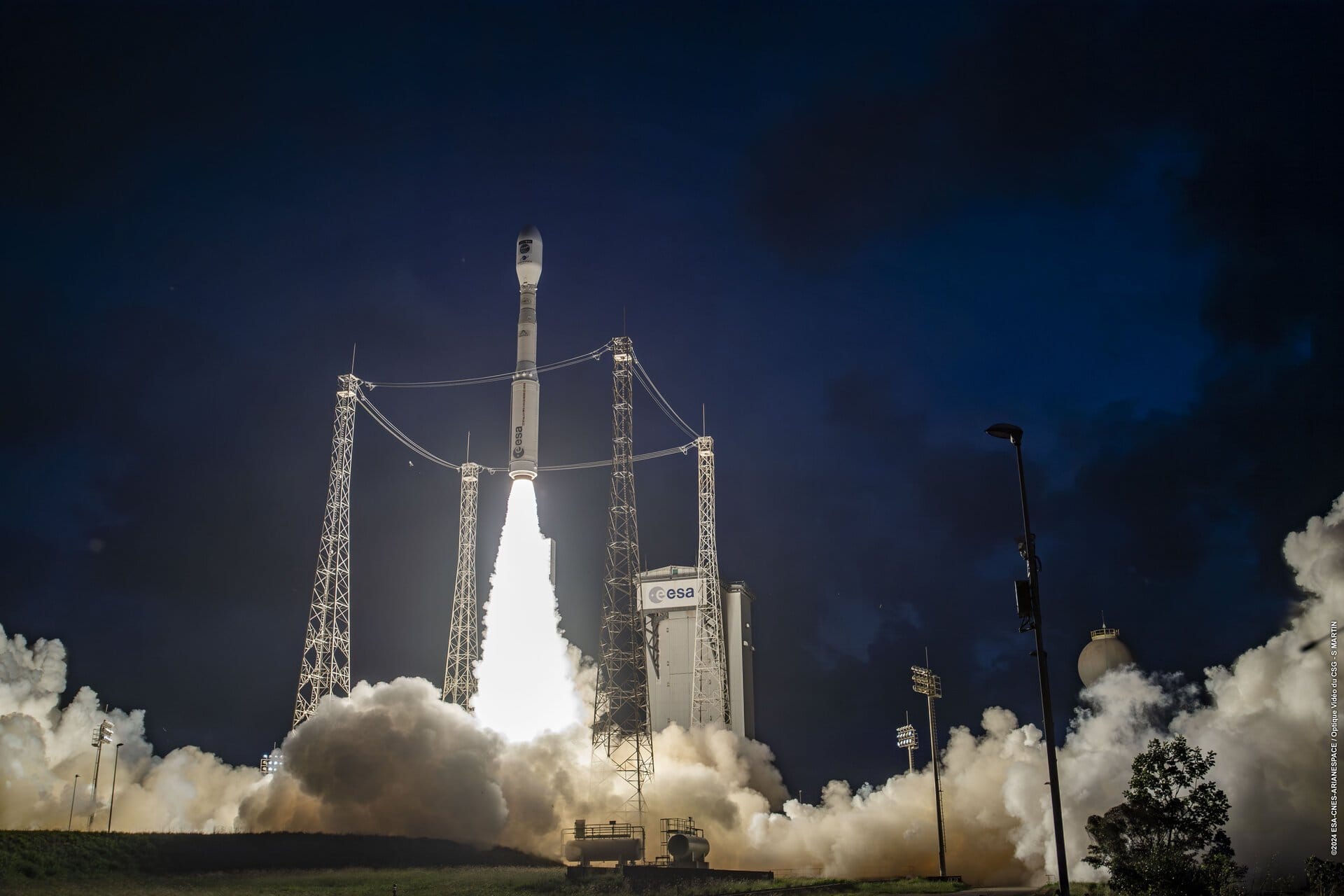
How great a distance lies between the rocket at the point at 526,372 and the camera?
6688cm

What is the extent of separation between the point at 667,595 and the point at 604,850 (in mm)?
40045

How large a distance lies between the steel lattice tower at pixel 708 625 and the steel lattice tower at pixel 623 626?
14091mm

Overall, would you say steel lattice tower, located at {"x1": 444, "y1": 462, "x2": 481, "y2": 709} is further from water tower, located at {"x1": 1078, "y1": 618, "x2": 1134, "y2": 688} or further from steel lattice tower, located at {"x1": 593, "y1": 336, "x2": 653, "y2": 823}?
water tower, located at {"x1": 1078, "y1": 618, "x2": 1134, "y2": 688}

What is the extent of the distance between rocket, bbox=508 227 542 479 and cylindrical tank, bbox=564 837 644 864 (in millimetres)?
21437

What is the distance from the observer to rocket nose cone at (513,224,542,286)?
71.7 meters

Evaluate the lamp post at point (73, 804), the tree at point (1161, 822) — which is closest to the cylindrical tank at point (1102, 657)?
the tree at point (1161, 822)

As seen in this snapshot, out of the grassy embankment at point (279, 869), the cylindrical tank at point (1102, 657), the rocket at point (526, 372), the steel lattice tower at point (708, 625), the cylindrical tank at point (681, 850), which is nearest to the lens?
the grassy embankment at point (279, 869)

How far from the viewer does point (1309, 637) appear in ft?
147

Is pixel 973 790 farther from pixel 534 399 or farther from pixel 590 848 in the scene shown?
pixel 534 399

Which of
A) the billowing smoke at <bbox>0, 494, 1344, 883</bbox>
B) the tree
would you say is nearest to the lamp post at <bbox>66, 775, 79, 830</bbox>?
the billowing smoke at <bbox>0, 494, 1344, 883</bbox>

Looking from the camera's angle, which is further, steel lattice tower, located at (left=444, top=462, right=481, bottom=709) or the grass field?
steel lattice tower, located at (left=444, top=462, right=481, bottom=709)

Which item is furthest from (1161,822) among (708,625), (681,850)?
(708,625)

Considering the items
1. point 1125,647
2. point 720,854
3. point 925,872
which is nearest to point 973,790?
point 925,872

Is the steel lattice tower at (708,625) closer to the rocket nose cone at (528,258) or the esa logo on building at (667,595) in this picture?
the esa logo on building at (667,595)
